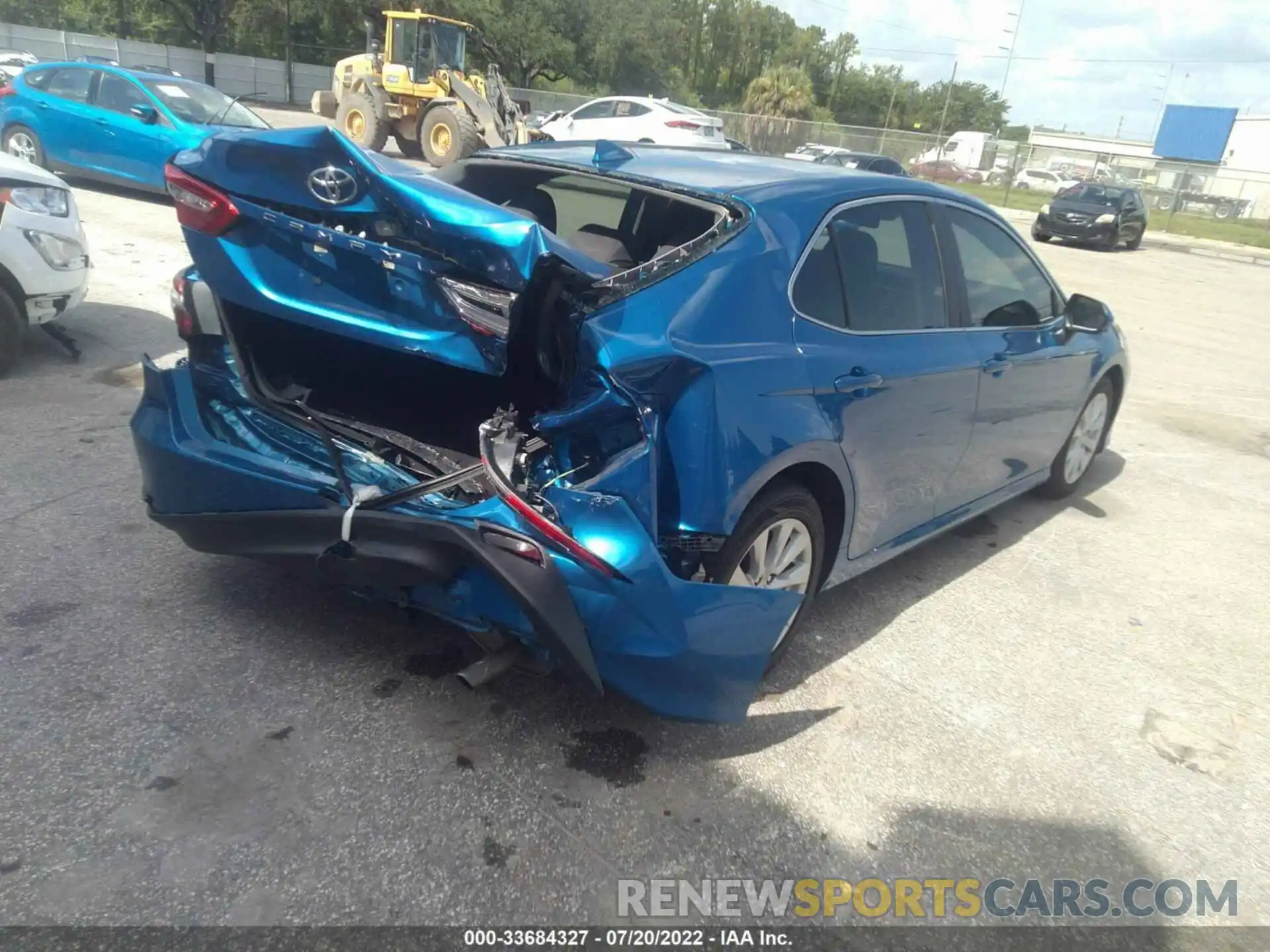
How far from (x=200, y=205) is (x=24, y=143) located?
37.5ft

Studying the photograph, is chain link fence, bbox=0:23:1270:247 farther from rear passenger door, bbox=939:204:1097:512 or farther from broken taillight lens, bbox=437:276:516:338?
broken taillight lens, bbox=437:276:516:338

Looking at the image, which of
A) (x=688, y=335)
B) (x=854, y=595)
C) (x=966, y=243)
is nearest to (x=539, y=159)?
(x=688, y=335)

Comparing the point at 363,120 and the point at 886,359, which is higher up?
the point at 886,359

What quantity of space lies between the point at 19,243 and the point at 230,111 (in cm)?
786

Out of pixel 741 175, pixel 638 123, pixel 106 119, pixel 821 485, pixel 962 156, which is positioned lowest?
pixel 821 485

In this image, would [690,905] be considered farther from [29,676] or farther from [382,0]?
[382,0]

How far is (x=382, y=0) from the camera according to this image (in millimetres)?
47125

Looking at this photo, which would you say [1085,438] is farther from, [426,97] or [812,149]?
[812,149]

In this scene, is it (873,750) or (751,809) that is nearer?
(751,809)

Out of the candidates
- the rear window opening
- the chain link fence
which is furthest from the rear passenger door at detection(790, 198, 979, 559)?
the chain link fence

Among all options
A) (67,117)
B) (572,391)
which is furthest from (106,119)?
(572,391)

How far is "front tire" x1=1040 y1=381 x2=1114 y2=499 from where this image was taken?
213 inches

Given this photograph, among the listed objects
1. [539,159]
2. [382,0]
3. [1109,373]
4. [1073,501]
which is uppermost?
[382,0]

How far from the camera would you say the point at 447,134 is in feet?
64.8
